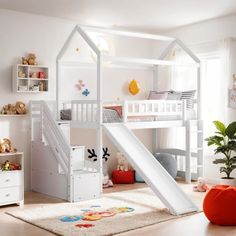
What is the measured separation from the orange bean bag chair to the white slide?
0.47 m

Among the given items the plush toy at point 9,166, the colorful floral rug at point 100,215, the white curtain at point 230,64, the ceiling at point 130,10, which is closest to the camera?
the colorful floral rug at point 100,215

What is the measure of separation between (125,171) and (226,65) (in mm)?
2255

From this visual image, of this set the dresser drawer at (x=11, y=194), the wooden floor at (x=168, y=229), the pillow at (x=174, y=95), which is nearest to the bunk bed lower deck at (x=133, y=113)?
the pillow at (x=174, y=95)

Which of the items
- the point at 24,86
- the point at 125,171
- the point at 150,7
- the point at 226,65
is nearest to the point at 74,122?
the point at 24,86

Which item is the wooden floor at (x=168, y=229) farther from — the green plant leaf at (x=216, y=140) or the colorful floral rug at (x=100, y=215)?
the green plant leaf at (x=216, y=140)

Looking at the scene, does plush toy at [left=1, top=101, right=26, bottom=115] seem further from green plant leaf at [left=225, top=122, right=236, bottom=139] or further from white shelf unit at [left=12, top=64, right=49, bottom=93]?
green plant leaf at [left=225, top=122, right=236, bottom=139]

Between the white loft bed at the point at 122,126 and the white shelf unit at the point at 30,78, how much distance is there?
246 millimetres

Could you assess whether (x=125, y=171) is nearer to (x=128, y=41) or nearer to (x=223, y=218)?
(x=128, y=41)

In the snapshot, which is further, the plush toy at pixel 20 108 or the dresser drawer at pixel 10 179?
the plush toy at pixel 20 108

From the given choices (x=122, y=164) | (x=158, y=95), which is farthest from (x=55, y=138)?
(x=158, y=95)

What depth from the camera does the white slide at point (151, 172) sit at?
494 cm

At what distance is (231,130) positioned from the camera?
6.03 metres

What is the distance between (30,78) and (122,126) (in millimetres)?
1465

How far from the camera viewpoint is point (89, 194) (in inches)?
219
